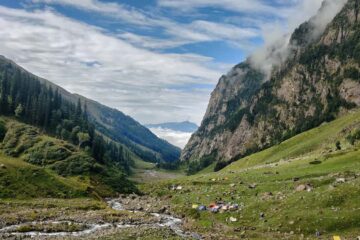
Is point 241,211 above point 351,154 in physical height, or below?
below

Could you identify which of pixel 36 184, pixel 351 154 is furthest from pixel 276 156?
pixel 36 184

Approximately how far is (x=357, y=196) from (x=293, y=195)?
10.8 meters

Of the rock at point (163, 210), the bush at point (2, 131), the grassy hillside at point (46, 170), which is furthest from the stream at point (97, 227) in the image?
the bush at point (2, 131)

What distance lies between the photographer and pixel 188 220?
72.0 metres

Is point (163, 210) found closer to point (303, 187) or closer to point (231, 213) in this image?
point (231, 213)

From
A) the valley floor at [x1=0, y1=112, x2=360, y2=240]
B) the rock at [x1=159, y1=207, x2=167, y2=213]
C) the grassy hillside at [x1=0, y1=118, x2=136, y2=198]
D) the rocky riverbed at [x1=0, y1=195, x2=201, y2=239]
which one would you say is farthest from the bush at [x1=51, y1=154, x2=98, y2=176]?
the rock at [x1=159, y1=207, x2=167, y2=213]

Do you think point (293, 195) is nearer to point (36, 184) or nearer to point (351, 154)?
point (351, 154)

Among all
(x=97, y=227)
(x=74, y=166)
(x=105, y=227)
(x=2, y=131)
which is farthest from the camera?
(x=2, y=131)

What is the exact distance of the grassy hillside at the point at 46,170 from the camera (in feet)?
326

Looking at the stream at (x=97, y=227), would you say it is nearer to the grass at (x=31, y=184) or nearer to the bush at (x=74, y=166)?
the grass at (x=31, y=184)

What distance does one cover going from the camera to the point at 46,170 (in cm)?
12125

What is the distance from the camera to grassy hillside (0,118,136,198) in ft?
326

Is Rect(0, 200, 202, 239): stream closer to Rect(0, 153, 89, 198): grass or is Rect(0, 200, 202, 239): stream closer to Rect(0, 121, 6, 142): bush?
Rect(0, 153, 89, 198): grass

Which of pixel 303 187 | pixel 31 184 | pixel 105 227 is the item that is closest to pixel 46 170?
pixel 31 184
